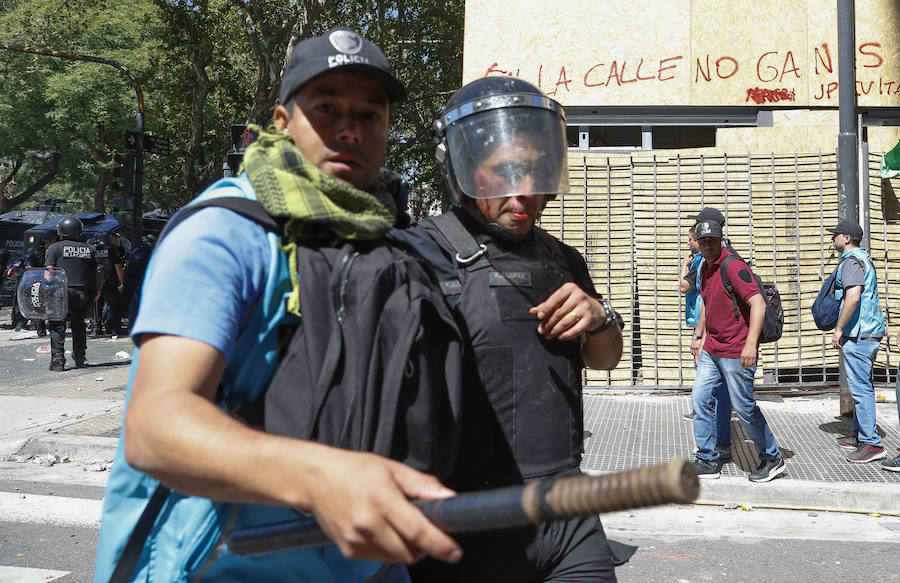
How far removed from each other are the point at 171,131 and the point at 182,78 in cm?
329

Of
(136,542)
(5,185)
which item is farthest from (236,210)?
(5,185)

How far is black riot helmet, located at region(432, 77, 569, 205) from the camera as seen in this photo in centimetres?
239

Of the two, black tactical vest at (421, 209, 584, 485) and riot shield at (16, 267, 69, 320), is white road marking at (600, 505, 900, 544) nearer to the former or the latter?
black tactical vest at (421, 209, 584, 485)

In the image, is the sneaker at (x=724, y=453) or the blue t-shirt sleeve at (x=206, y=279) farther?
the sneaker at (x=724, y=453)

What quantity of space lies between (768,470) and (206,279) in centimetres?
600

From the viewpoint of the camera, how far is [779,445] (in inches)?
307

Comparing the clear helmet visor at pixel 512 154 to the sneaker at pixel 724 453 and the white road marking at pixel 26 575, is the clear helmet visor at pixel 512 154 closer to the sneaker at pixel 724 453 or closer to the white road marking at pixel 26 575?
the white road marking at pixel 26 575

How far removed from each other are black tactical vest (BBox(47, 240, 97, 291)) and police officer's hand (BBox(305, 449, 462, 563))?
12.6 m

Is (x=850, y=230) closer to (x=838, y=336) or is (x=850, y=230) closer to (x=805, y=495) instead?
(x=838, y=336)

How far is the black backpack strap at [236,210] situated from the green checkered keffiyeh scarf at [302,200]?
15 millimetres

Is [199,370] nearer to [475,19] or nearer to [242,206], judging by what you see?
[242,206]

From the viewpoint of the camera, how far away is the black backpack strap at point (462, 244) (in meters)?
2.47

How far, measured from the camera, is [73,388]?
1073 cm

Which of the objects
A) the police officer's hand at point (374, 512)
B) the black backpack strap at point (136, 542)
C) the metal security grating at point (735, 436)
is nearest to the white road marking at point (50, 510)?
the metal security grating at point (735, 436)
